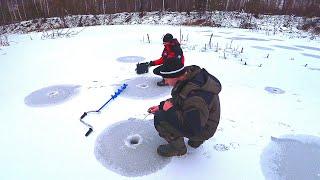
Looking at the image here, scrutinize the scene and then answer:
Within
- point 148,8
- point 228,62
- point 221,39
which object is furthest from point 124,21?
point 228,62

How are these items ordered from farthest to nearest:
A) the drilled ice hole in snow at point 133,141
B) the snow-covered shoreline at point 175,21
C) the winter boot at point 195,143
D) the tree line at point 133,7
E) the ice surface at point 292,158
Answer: the tree line at point 133,7 → the snow-covered shoreline at point 175,21 → the drilled ice hole in snow at point 133,141 → the winter boot at point 195,143 → the ice surface at point 292,158

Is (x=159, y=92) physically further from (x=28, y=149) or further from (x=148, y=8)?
(x=148, y=8)

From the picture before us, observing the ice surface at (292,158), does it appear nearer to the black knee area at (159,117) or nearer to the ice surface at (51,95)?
the black knee area at (159,117)

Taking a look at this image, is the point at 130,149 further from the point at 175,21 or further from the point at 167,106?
the point at 175,21

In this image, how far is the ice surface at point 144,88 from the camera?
3602 mm

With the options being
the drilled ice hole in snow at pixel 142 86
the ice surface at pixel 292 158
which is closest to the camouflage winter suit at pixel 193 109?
the ice surface at pixel 292 158

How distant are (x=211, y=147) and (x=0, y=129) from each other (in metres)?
2.43

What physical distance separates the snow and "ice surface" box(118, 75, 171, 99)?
0.05 ft

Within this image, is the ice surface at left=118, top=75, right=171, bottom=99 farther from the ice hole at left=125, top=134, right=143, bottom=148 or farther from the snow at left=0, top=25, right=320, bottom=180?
the ice hole at left=125, top=134, right=143, bottom=148

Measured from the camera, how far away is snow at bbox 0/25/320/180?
2.30 meters

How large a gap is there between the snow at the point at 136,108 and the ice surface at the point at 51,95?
0.09m

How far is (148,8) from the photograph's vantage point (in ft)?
60.7

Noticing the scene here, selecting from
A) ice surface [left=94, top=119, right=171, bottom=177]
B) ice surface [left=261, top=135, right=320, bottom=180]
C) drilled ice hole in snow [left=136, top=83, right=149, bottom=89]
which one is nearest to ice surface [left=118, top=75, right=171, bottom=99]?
drilled ice hole in snow [left=136, top=83, right=149, bottom=89]

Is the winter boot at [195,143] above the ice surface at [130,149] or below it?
above
